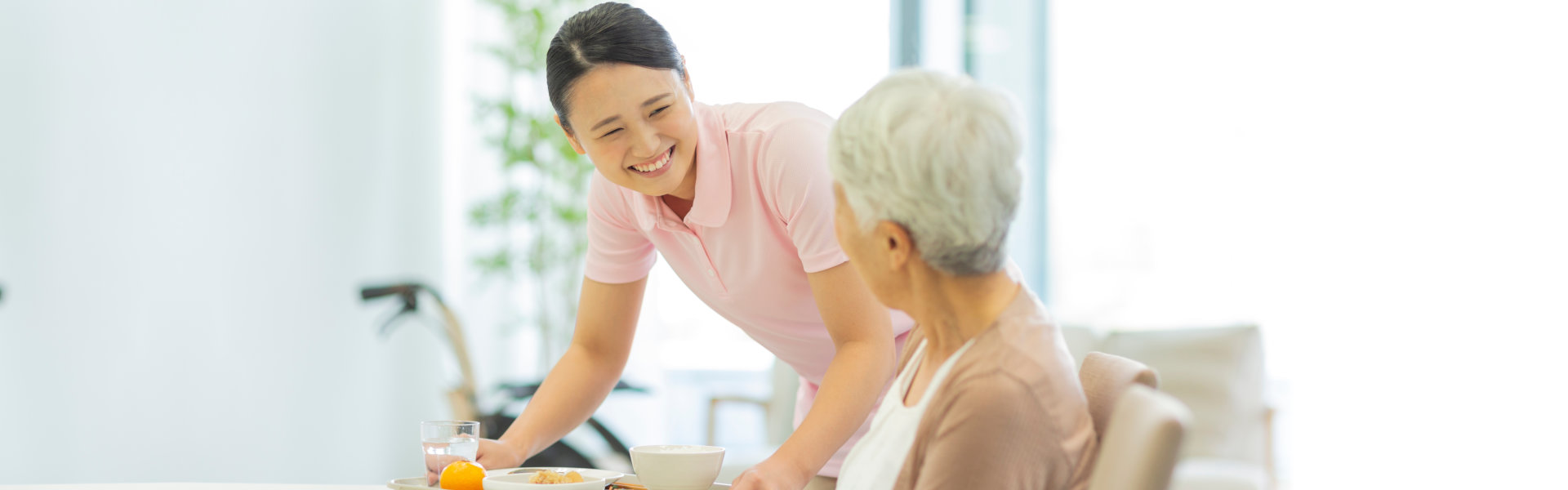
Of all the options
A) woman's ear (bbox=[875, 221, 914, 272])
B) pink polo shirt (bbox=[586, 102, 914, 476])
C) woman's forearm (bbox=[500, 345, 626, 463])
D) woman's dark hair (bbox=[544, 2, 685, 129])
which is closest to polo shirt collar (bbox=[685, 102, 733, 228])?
pink polo shirt (bbox=[586, 102, 914, 476])

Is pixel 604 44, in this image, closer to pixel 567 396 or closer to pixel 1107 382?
pixel 567 396

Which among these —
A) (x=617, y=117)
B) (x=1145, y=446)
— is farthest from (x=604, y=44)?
(x=1145, y=446)

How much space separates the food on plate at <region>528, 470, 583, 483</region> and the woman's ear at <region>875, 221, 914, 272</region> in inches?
19.2

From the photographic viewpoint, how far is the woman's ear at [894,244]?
1040 millimetres

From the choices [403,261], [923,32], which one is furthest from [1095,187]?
[403,261]

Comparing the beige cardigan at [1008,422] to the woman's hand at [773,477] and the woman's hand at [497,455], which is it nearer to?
the woman's hand at [773,477]

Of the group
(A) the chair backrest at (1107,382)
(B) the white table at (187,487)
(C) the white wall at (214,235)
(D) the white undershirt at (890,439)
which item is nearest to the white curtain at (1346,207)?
(C) the white wall at (214,235)

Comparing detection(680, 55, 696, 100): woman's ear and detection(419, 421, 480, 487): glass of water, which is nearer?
detection(419, 421, 480, 487): glass of water

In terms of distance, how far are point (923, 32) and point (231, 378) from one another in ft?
9.09

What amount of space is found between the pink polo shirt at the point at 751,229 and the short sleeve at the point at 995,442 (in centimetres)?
53

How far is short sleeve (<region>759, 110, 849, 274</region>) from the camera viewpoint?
4.79ft

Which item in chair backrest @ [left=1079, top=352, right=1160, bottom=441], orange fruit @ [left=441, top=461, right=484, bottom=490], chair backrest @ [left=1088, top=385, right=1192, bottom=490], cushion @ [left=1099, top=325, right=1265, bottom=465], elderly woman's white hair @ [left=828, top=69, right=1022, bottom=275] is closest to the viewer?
chair backrest @ [left=1088, top=385, right=1192, bottom=490]

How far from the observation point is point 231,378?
3.66 metres

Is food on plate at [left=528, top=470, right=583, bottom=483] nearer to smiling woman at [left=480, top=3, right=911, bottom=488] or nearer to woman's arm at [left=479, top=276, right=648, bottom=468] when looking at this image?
smiling woman at [left=480, top=3, right=911, bottom=488]
